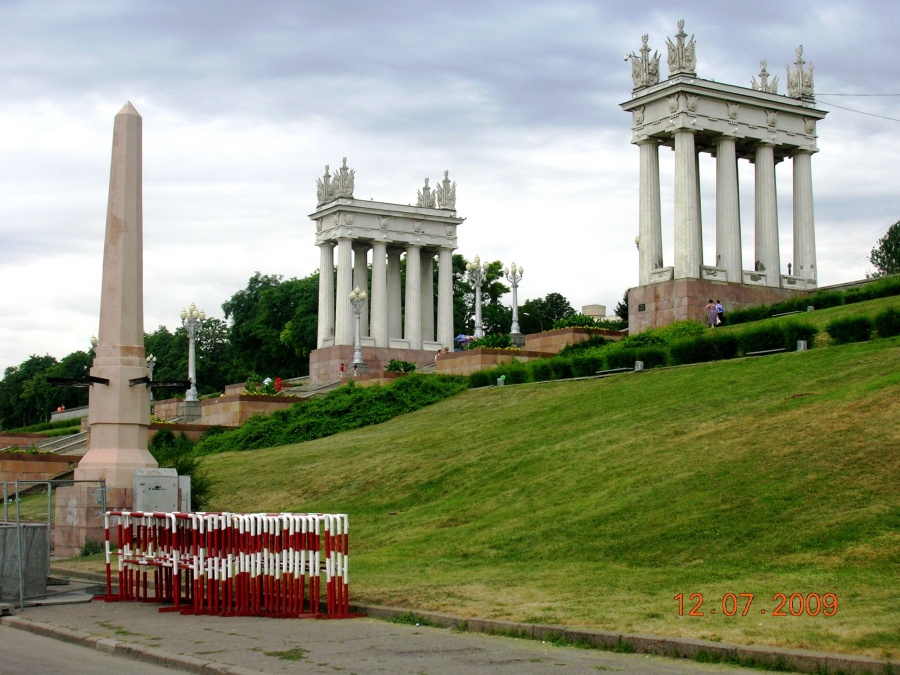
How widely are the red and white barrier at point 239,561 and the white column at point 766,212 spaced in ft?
135

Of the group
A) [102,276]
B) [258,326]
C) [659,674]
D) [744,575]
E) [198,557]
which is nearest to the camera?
[659,674]

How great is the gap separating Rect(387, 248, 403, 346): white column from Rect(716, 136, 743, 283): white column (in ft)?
88.1

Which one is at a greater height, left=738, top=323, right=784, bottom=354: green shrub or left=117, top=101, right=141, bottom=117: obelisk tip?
left=117, top=101, right=141, bottom=117: obelisk tip

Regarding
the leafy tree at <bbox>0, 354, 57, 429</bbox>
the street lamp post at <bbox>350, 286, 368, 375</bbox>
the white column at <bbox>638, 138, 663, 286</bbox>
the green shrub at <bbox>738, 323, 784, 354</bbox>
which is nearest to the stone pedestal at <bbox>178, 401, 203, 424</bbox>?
the street lamp post at <bbox>350, 286, 368, 375</bbox>

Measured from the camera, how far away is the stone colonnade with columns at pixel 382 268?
7081cm

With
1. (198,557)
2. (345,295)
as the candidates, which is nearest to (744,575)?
(198,557)

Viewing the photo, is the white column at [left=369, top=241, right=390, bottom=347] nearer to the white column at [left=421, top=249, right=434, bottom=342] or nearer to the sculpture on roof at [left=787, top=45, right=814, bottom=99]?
the white column at [left=421, top=249, right=434, bottom=342]

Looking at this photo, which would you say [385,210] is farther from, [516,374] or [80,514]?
[80,514]

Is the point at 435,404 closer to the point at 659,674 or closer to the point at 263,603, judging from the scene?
the point at 263,603

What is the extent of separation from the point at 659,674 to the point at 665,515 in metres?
7.67

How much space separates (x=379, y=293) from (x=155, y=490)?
52073mm

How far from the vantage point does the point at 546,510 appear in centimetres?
2073

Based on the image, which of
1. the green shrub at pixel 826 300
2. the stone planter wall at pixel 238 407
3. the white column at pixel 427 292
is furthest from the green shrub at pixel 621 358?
the white column at pixel 427 292

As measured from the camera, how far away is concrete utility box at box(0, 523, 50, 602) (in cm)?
1712
